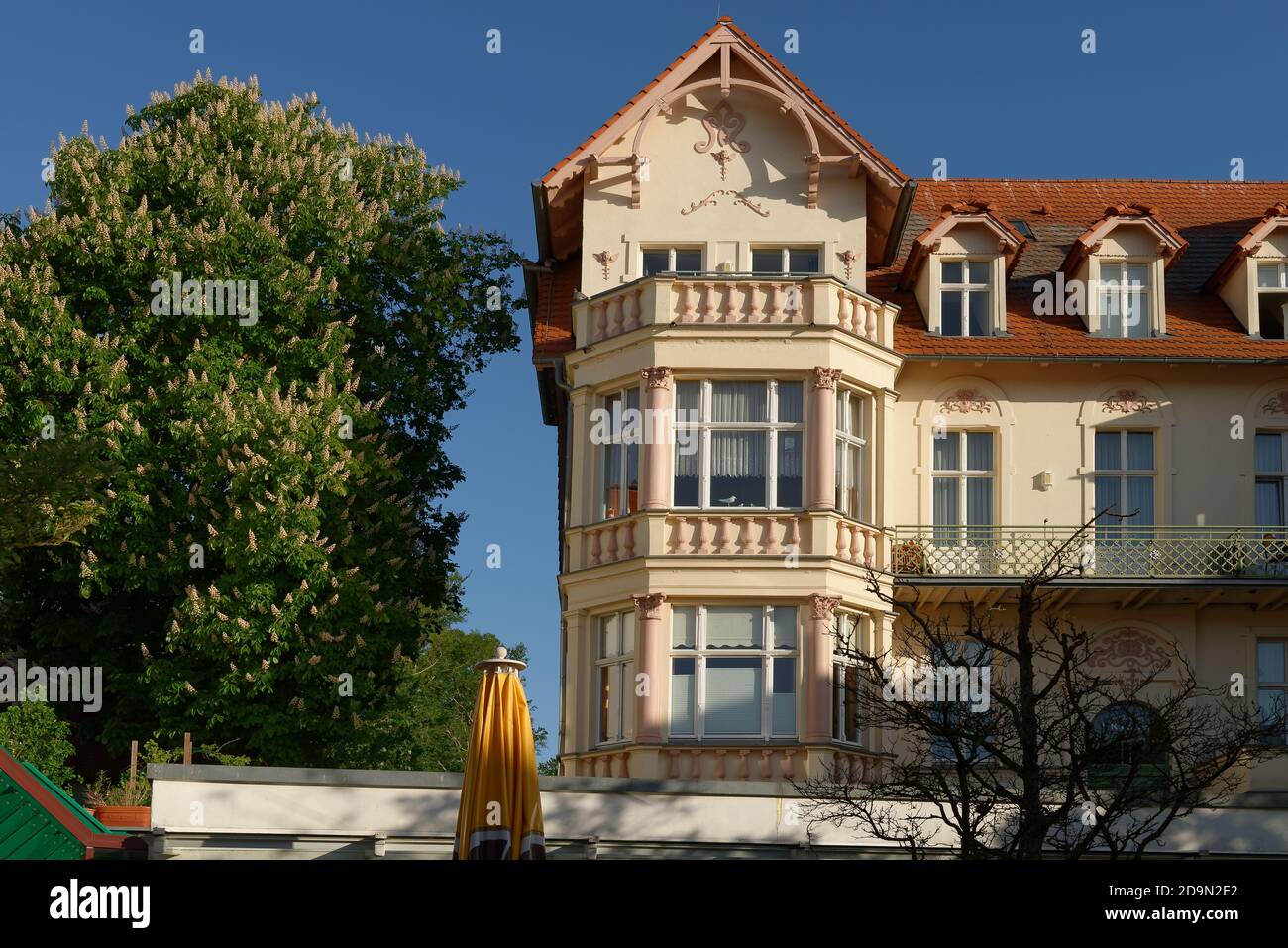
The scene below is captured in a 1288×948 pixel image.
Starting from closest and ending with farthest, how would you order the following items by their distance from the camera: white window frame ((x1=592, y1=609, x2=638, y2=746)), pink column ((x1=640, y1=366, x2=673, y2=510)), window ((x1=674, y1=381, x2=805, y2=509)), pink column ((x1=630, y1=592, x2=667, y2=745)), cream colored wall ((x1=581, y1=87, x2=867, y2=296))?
pink column ((x1=630, y1=592, x2=667, y2=745)) → white window frame ((x1=592, y1=609, x2=638, y2=746)) → pink column ((x1=640, y1=366, x2=673, y2=510)) → window ((x1=674, y1=381, x2=805, y2=509)) → cream colored wall ((x1=581, y1=87, x2=867, y2=296))

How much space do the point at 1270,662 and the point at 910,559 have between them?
5845 mm

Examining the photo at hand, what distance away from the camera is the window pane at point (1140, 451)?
2898 centimetres

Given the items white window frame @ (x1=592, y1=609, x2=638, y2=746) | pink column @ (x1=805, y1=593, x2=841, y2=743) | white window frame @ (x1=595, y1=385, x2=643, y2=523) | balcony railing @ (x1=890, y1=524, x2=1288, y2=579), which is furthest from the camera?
balcony railing @ (x1=890, y1=524, x2=1288, y2=579)

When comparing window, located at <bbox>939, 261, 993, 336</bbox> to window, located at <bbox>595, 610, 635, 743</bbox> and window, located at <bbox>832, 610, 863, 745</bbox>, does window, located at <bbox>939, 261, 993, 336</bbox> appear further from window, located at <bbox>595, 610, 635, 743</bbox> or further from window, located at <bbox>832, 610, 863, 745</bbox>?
window, located at <bbox>595, 610, 635, 743</bbox>

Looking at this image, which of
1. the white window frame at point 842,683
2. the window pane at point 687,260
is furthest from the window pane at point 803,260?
the white window frame at point 842,683

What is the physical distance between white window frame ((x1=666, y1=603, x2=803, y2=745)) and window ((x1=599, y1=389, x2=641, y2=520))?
6.15 feet

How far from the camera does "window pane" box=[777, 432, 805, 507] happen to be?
1054 inches

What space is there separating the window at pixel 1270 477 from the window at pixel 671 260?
29.9 ft

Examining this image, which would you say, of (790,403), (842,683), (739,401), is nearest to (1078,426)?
(790,403)

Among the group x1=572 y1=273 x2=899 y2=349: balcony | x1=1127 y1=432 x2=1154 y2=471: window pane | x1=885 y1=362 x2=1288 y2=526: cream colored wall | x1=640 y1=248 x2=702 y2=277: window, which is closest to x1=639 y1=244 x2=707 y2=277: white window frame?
x1=640 y1=248 x2=702 y2=277: window

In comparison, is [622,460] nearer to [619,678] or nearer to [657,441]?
[657,441]

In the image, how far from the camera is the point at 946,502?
28797 mm
